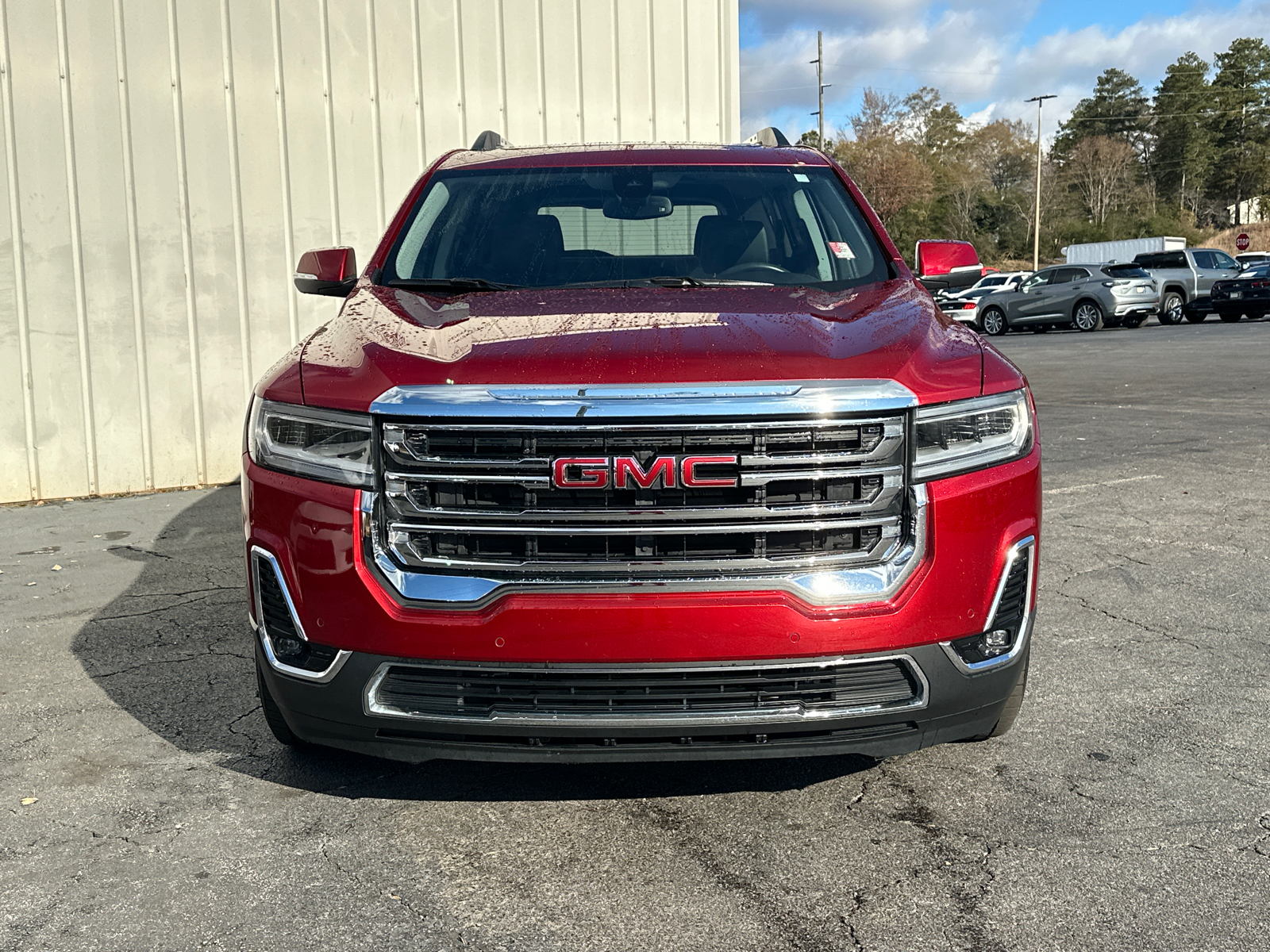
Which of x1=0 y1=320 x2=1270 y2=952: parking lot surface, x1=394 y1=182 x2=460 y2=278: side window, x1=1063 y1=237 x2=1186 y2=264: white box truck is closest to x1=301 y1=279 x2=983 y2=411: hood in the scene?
x1=394 y1=182 x2=460 y2=278: side window

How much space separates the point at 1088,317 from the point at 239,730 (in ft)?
89.2

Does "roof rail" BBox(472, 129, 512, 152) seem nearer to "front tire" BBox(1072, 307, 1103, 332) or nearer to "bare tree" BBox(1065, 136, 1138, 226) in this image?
"front tire" BBox(1072, 307, 1103, 332)

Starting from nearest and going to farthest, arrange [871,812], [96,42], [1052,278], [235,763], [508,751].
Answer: [508,751], [871,812], [235,763], [96,42], [1052,278]

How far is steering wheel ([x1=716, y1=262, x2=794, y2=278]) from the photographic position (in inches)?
154

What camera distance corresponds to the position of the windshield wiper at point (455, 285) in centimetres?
379

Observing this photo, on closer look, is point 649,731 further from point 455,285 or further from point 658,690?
point 455,285

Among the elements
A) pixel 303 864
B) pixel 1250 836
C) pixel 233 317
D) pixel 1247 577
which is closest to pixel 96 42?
pixel 233 317

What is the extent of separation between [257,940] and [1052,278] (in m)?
28.8

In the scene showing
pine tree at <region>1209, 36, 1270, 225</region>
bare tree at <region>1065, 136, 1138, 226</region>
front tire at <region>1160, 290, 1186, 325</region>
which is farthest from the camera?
pine tree at <region>1209, 36, 1270, 225</region>

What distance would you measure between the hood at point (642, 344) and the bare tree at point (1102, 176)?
84103mm

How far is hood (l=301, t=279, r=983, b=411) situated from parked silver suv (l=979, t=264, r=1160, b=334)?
26118mm

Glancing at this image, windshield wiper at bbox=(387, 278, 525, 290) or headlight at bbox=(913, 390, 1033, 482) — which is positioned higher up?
windshield wiper at bbox=(387, 278, 525, 290)

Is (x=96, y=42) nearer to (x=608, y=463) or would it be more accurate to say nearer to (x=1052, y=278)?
(x=608, y=463)

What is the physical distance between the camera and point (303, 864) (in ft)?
9.36
